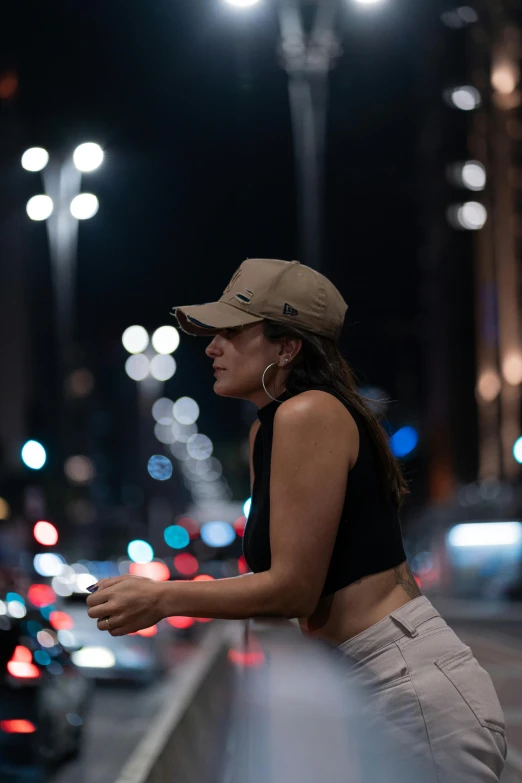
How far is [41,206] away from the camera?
92.1ft

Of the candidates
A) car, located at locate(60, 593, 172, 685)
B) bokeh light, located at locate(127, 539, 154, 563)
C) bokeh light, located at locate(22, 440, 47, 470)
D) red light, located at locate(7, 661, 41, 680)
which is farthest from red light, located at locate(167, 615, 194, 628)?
red light, located at locate(7, 661, 41, 680)

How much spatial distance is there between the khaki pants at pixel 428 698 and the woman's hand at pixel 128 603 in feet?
1.64

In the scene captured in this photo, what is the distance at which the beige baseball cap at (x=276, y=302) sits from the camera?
311 centimetres

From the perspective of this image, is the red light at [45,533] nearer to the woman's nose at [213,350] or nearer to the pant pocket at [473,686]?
the woman's nose at [213,350]

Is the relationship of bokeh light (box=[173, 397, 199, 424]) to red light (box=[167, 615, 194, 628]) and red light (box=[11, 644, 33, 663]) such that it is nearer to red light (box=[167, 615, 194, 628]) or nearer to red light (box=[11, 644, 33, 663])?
red light (box=[167, 615, 194, 628])

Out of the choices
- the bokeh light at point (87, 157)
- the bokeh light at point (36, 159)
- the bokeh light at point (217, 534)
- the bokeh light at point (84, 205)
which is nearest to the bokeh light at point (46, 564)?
the bokeh light at point (87, 157)

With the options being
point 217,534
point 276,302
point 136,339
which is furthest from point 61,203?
point 276,302

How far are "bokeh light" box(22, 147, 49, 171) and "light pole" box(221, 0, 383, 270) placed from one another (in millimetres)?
5179

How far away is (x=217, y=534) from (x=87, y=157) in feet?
34.7

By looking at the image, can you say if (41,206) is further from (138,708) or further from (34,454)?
(138,708)

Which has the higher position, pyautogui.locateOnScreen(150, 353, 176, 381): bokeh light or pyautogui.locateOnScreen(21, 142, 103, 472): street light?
pyautogui.locateOnScreen(21, 142, 103, 472): street light

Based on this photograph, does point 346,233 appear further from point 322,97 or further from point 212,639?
point 212,639

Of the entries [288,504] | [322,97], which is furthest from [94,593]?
[322,97]

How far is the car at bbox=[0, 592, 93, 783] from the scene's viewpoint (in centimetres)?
924
